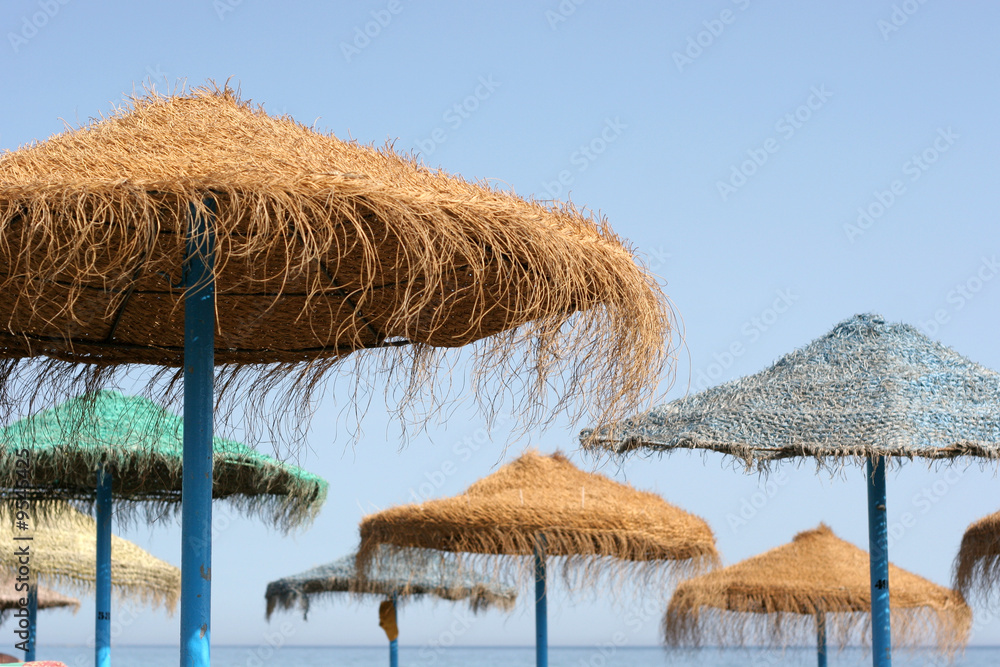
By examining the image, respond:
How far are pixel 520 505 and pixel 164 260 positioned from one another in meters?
4.73

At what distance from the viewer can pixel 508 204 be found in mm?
3729

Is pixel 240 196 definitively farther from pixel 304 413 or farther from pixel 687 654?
pixel 687 654

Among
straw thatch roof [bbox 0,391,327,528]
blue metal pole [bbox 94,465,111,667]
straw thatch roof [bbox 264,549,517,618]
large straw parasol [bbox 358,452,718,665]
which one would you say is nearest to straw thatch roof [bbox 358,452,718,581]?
large straw parasol [bbox 358,452,718,665]

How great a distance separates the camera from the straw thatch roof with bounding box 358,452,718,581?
8.49 metres

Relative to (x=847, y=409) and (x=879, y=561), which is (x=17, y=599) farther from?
(x=847, y=409)

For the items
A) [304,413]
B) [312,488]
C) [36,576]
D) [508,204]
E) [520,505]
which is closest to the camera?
[508,204]

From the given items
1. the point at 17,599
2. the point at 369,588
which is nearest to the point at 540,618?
the point at 369,588

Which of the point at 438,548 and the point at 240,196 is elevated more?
the point at 240,196

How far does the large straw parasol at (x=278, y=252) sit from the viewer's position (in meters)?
3.29

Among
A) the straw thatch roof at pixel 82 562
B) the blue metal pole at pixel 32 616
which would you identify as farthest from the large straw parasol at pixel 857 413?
the blue metal pole at pixel 32 616

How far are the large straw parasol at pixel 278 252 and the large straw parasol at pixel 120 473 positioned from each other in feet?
9.50

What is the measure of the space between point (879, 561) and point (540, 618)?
3.89 m

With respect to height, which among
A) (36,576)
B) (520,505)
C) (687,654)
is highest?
(520,505)

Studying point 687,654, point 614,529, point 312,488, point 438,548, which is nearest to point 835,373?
point 614,529
